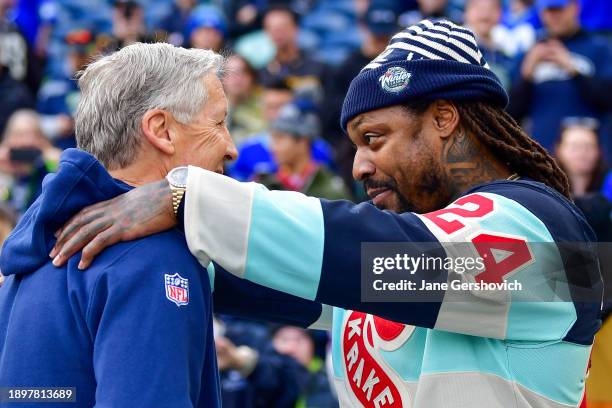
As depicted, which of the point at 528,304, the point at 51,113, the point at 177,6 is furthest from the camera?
the point at 177,6

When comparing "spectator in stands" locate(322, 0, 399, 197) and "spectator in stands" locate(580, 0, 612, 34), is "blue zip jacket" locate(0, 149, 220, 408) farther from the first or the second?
"spectator in stands" locate(580, 0, 612, 34)

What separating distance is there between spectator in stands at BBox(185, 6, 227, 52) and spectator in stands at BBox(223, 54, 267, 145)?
0.65 metres

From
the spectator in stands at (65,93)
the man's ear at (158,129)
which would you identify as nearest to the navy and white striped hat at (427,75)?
the man's ear at (158,129)

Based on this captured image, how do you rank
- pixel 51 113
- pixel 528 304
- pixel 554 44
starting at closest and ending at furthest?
pixel 528 304 → pixel 554 44 → pixel 51 113

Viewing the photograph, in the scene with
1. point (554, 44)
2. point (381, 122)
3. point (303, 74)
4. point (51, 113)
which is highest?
point (381, 122)

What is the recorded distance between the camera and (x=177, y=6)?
40.0 feet

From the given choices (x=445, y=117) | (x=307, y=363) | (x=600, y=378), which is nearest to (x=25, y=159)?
(x=307, y=363)

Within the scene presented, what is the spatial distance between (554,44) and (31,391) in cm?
635

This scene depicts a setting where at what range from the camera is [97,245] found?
2693 millimetres

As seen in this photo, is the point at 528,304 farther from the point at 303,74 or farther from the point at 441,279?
the point at 303,74

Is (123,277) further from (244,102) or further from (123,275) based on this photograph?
(244,102)

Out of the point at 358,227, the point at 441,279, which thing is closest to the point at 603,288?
the point at 441,279

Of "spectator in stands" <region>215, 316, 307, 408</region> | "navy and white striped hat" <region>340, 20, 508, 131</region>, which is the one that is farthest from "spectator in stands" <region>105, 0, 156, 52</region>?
"navy and white striped hat" <region>340, 20, 508, 131</region>

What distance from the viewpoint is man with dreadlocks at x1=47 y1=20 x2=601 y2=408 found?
9.04 ft
